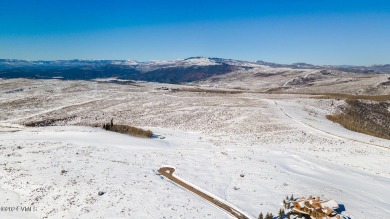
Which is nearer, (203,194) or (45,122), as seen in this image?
(203,194)

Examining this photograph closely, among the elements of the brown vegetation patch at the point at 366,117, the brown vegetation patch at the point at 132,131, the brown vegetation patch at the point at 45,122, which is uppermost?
the brown vegetation patch at the point at 366,117

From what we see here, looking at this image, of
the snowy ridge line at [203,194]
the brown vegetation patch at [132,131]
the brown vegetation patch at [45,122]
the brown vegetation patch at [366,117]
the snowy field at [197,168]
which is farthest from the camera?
the brown vegetation patch at [45,122]

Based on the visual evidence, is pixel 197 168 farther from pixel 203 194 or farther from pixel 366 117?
pixel 366 117

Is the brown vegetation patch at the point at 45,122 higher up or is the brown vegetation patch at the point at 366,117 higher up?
the brown vegetation patch at the point at 366,117

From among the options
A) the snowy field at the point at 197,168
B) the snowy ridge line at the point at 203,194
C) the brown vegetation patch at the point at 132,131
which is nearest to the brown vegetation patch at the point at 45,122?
the snowy field at the point at 197,168

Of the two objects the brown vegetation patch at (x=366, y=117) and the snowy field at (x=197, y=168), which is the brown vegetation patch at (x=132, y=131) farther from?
the brown vegetation patch at (x=366, y=117)

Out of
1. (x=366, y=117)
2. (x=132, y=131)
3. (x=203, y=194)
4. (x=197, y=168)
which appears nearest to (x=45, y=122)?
(x=132, y=131)

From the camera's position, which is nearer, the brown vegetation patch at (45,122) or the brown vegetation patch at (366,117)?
the brown vegetation patch at (366,117)
